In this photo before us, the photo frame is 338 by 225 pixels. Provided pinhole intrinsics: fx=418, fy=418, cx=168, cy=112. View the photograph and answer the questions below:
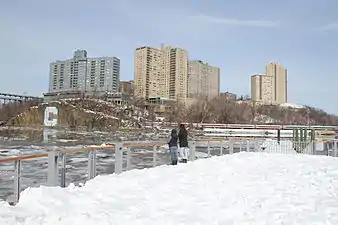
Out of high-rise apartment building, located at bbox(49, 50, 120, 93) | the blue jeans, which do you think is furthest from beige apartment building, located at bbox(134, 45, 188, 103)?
the blue jeans

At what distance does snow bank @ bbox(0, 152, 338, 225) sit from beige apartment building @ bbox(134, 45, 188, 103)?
131673 mm

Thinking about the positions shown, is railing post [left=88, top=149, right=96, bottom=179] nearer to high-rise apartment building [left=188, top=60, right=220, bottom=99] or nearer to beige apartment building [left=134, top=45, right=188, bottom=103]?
beige apartment building [left=134, top=45, right=188, bottom=103]

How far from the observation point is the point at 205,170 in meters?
13.9

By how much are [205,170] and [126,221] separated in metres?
7.46

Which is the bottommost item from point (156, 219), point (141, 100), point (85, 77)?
point (156, 219)

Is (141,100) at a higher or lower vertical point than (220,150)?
higher

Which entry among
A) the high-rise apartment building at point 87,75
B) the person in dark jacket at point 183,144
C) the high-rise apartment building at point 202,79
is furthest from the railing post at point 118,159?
the high-rise apartment building at point 87,75

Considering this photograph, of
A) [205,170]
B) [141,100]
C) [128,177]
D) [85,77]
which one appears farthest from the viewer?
[85,77]

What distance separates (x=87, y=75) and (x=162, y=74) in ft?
116

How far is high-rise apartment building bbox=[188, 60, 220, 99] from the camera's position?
149750mm

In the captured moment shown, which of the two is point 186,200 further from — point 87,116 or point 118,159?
point 87,116

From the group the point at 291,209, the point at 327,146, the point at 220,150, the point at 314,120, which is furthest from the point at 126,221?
the point at 314,120

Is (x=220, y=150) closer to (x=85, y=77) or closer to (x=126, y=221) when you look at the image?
(x=126, y=221)

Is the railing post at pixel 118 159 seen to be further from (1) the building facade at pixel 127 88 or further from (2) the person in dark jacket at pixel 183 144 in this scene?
(1) the building facade at pixel 127 88
